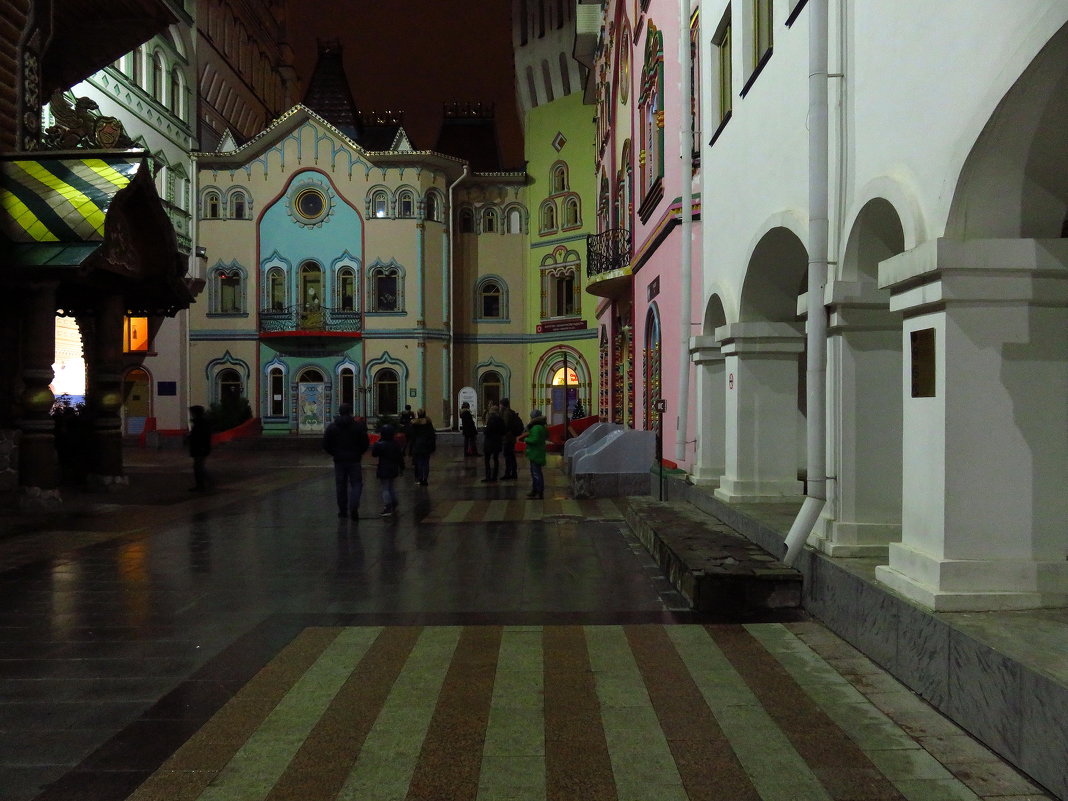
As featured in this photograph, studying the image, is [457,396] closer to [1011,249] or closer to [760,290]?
[760,290]

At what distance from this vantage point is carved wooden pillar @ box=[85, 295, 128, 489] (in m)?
16.9

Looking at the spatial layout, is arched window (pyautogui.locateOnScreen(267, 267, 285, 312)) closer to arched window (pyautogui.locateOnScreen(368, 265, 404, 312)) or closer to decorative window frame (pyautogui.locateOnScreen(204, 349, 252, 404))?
decorative window frame (pyautogui.locateOnScreen(204, 349, 252, 404))

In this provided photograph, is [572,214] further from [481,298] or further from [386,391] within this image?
[386,391]

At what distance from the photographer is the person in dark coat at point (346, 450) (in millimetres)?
12945

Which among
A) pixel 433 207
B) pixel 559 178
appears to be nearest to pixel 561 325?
pixel 559 178

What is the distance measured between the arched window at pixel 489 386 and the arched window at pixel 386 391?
420 centimetres

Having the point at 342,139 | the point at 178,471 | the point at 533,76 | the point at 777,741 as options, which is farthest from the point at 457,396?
the point at 777,741

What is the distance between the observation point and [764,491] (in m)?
10.5

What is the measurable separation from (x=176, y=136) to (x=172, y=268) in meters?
20.2

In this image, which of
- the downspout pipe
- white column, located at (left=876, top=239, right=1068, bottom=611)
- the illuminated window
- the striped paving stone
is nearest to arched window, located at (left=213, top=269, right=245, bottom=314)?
the illuminated window

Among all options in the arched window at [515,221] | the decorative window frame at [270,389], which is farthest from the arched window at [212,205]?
the arched window at [515,221]

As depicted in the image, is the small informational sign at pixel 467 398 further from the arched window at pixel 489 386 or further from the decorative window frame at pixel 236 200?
the decorative window frame at pixel 236 200

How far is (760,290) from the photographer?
1042 centimetres

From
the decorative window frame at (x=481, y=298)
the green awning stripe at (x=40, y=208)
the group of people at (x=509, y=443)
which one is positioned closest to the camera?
the green awning stripe at (x=40, y=208)
